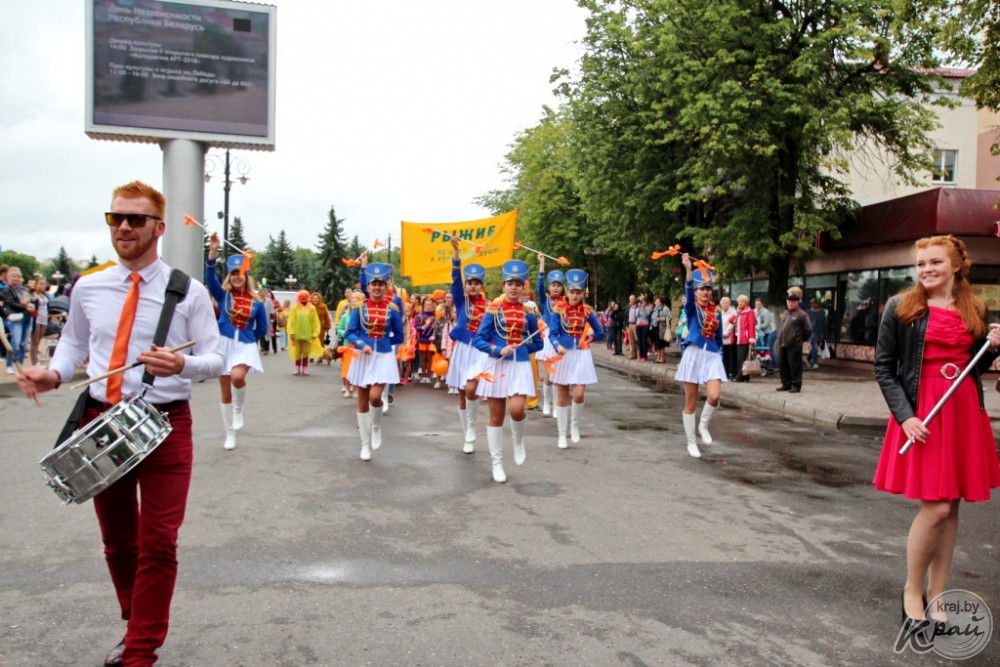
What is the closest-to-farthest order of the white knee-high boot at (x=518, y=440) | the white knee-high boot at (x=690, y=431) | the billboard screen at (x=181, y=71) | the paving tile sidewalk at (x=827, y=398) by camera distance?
the white knee-high boot at (x=518, y=440) → the white knee-high boot at (x=690, y=431) → the paving tile sidewalk at (x=827, y=398) → the billboard screen at (x=181, y=71)

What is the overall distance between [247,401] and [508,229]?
5.78 meters

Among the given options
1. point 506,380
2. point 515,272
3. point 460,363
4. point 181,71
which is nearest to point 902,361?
point 506,380

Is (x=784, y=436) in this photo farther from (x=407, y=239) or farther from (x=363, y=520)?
(x=407, y=239)

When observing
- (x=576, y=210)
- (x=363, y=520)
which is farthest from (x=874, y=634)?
(x=576, y=210)

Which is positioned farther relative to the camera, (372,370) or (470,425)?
(470,425)

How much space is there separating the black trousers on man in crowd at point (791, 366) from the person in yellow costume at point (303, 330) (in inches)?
401

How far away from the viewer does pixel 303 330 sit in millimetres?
19500

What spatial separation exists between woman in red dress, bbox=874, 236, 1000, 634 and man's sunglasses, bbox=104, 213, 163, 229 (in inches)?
145

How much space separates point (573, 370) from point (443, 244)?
7460 millimetres

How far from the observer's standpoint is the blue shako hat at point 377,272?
372 inches

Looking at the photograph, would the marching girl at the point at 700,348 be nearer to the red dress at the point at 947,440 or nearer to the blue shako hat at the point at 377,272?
the blue shako hat at the point at 377,272

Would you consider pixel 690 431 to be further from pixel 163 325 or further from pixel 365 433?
pixel 163 325

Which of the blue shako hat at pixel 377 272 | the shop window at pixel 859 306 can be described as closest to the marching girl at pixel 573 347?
the blue shako hat at pixel 377 272

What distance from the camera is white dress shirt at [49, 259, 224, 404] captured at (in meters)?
3.69
